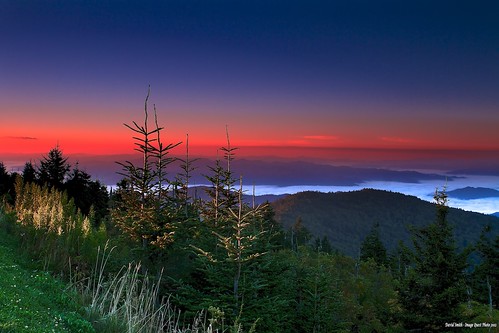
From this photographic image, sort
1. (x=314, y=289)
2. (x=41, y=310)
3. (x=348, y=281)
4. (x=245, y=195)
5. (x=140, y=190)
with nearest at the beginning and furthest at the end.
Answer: (x=41, y=310) < (x=140, y=190) < (x=245, y=195) < (x=314, y=289) < (x=348, y=281)

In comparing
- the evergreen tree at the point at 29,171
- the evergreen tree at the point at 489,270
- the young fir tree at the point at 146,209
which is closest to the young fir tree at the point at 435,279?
the young fir tree at the point at 146,209

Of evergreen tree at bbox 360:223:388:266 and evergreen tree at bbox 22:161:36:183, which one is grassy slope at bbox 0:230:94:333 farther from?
evergreen tree at bbox 360:223:388:266

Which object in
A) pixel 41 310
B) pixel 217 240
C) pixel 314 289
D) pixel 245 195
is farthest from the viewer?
pixel 314 289

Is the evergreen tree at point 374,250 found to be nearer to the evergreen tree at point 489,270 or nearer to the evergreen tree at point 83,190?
the evergreen tree at point 489,270

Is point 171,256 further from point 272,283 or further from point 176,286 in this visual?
point 272,283

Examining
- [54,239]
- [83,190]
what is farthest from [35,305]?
[83,190]

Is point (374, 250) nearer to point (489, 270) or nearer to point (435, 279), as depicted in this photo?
point (489, 270)

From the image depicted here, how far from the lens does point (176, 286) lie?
1608 cm

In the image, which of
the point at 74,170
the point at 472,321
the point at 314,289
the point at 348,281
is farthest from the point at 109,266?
the point at 348,281

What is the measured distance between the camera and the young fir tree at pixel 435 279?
83.5ft

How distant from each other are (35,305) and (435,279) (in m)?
25.4

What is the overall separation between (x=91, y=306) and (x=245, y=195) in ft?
30.3

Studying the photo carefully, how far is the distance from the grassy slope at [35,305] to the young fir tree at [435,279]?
23.2 meters

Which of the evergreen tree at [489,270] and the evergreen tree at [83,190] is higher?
the evergreen tree at [83,190]
